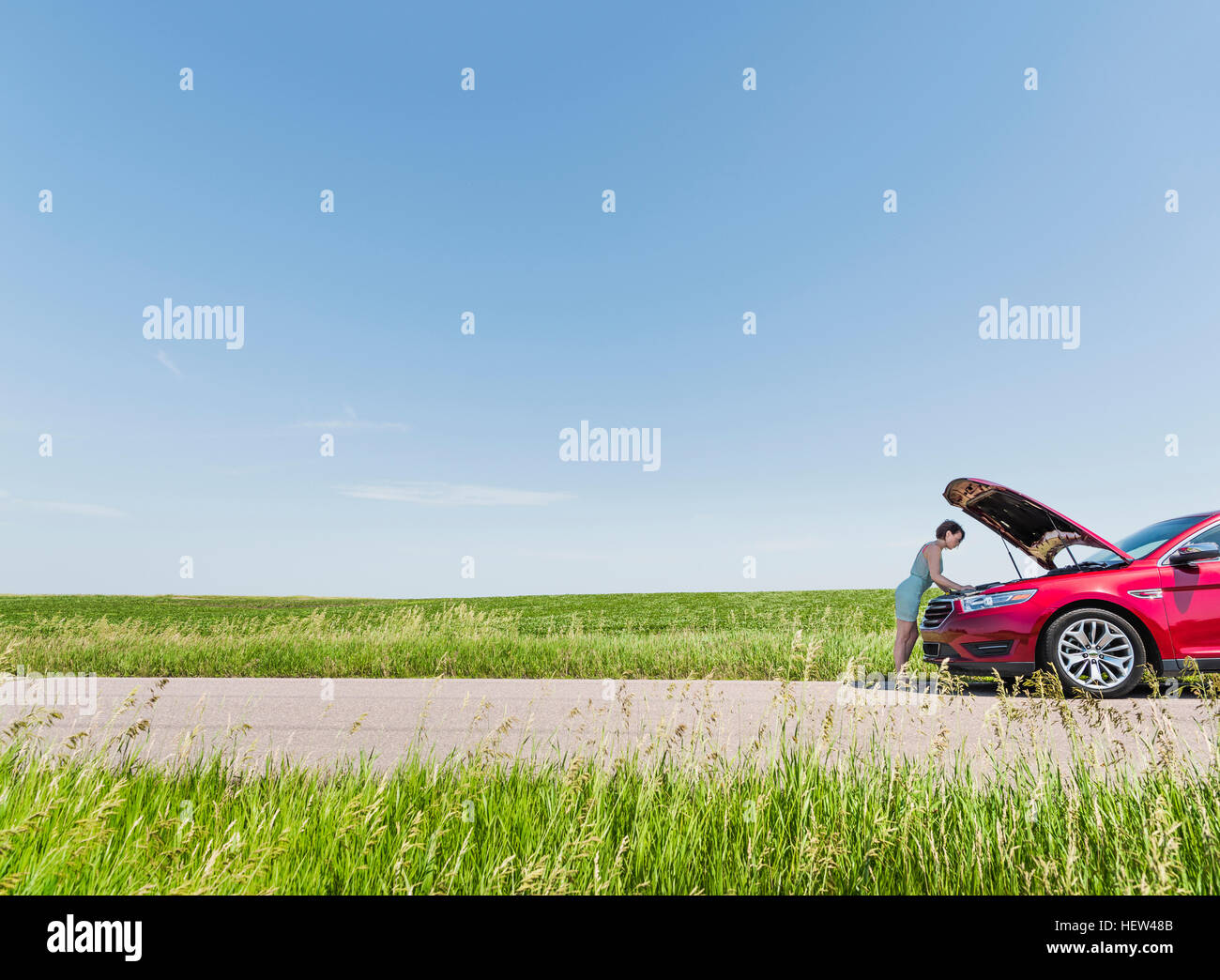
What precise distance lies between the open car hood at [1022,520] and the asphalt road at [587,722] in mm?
1912

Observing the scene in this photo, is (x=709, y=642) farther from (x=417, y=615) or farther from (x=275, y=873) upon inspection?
(x=275, y=873)

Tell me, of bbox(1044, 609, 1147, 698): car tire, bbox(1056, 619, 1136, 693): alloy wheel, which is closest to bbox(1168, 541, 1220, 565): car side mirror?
bbox(1044, 609, 1147, 698): car tire

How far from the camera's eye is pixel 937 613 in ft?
30.0

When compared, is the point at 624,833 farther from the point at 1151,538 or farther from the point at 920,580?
the point at 1151,538

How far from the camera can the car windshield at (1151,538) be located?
328 inches

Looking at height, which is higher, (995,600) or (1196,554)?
(1196,554)

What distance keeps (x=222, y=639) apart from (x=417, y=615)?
351 cm

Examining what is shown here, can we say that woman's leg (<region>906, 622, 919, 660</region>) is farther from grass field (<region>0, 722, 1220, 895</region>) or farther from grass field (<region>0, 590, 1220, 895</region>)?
grass field (<region>0, 722, 1220, 895</region>)

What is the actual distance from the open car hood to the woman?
16.8 inches

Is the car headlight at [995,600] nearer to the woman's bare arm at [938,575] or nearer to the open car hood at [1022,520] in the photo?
the woman's bare arm at [938,575]

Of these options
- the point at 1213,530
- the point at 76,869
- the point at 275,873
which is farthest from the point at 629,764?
the point at 1213,530

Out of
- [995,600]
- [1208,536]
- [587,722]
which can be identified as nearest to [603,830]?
[587,722]

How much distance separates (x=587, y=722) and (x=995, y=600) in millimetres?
4936

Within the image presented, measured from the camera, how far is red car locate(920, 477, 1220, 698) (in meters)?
7.85
